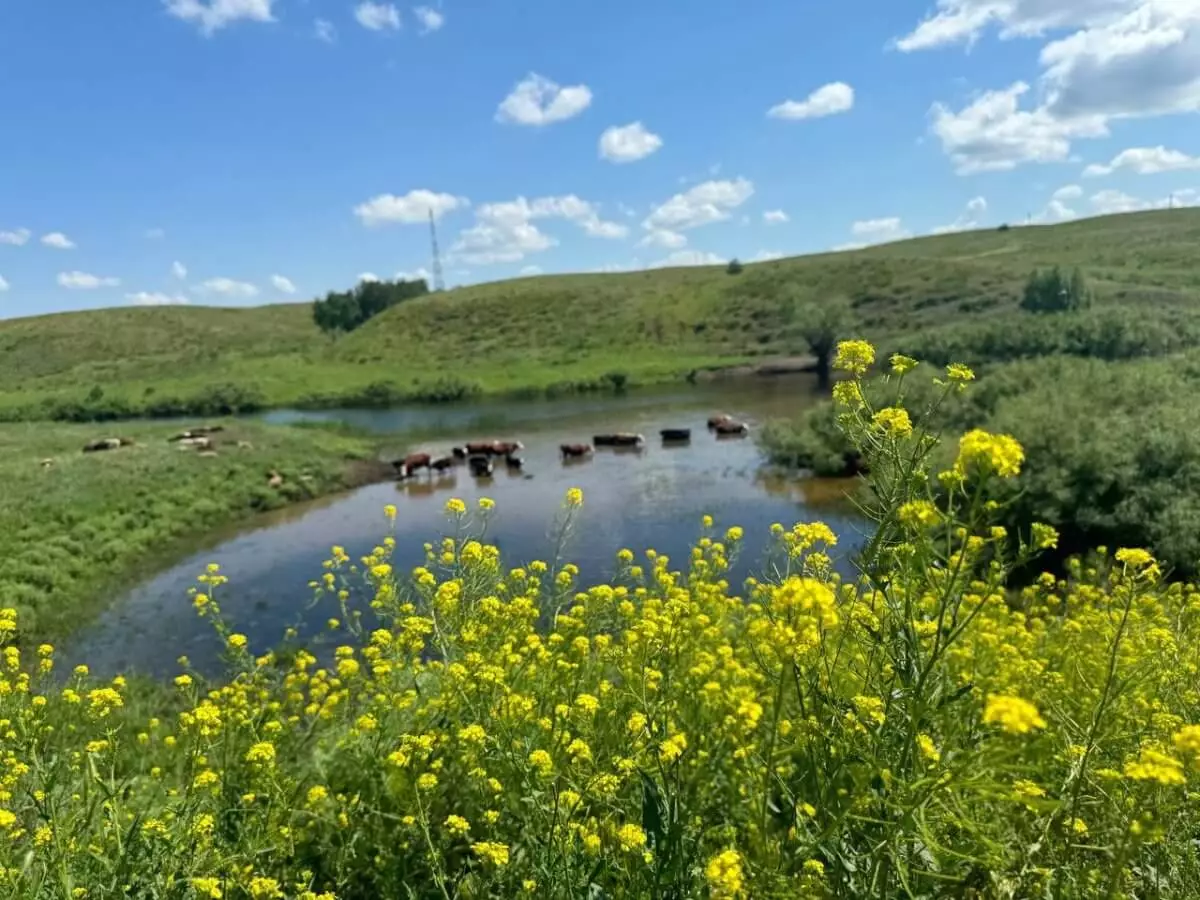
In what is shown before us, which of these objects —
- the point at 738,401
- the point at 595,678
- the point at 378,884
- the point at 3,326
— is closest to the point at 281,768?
the point at 378,884

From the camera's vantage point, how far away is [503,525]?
1972 centimetres

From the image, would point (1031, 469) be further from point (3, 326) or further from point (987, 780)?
point (3, 326)

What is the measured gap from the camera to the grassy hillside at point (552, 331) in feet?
177

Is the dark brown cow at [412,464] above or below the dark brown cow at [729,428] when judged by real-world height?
above

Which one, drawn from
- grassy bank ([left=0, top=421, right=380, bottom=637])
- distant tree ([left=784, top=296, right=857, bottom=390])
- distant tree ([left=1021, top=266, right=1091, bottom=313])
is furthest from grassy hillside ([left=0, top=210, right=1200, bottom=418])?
grassy bank ([left=0, top=421, right=380, bottom=637])

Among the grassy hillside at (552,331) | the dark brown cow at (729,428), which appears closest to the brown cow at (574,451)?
the dark brown cow at (729,428)

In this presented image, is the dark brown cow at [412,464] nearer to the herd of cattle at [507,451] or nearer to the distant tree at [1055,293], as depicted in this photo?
the herd of cattle at [507,451]

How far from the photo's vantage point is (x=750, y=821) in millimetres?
3209

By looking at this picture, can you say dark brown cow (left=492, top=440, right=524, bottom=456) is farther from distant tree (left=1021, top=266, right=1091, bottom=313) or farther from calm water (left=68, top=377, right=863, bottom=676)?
distant tree (left=1021, top=266, right=1091, bottom=313)

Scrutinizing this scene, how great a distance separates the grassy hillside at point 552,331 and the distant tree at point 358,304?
331 centimetres

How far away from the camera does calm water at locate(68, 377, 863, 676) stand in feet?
46.0

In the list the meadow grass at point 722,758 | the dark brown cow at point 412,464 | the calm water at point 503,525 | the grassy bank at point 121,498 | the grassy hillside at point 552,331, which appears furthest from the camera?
the grassy hillside at point 552,331

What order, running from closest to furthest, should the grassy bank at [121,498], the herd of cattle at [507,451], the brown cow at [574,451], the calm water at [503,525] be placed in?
the calm water at [503,525]
the grassy bank at [121,498]
the herd of cattle at [507,451]
the brown cow at [574,451]

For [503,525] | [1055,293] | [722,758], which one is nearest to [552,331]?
[1055,293]
